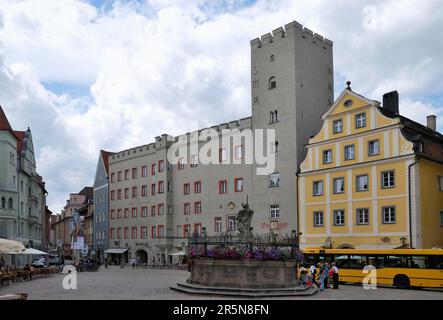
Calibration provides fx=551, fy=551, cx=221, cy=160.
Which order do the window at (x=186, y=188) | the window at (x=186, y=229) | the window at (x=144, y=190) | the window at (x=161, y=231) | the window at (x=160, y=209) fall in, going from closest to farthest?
the window at (x=186, y=229) < the window at (x=186, y=188) < the window at (x=161, y=231) < the window at (x=160, y=209) < the window at (x=144, y=190)

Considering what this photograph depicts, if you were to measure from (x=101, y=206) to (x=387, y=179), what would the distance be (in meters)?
49.2

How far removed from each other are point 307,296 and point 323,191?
21759mm

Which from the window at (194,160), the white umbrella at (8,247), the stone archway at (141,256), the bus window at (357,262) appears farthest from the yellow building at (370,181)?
the stone archway at (141,256)

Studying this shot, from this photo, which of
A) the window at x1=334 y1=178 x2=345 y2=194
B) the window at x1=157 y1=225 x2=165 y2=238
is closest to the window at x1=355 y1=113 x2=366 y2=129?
the window at x1=334 y1=178 x2=345 y2=194

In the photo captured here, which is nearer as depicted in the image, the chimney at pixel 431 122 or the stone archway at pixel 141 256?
the chimney at pixel 431 122

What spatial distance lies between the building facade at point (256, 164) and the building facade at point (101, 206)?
1090 cm

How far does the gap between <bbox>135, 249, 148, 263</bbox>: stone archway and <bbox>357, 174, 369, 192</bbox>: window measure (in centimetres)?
3375

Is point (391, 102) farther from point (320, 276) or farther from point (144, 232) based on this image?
point (144, 232)

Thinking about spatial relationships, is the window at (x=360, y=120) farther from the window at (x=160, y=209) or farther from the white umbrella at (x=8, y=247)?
the window at (x=160, y=209)

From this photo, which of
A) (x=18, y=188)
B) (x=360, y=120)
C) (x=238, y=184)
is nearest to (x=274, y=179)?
(x=238, y=184)

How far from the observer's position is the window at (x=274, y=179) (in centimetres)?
4896

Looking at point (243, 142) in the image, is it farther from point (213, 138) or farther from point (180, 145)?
point (180, 145)

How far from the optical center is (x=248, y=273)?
75.9ft

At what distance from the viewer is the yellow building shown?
125 ft
